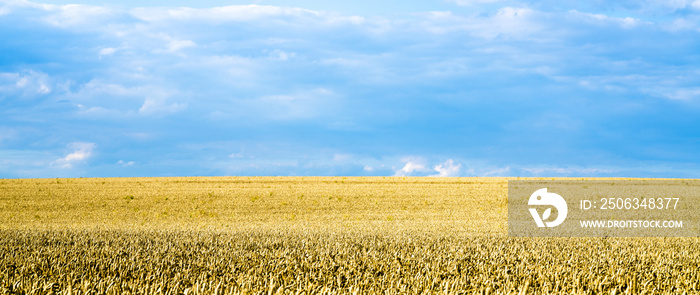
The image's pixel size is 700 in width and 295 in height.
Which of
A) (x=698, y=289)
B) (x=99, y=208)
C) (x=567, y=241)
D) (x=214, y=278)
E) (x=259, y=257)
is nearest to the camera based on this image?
(x=214, y=278)

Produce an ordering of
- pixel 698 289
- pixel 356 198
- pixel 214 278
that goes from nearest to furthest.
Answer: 1. pixel 214 278
2. pixel 698 289
3. pixel 356 198

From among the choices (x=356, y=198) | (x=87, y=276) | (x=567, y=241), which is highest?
(x=356, y=198)

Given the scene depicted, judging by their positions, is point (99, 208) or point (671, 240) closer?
point (671, 240)

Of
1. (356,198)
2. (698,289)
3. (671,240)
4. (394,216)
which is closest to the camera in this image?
(698,289)

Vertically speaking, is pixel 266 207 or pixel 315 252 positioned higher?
pixel 266 207

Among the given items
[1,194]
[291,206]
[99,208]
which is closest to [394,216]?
[291,206]

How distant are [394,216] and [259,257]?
57.0 ft

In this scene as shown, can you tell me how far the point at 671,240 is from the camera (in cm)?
1209

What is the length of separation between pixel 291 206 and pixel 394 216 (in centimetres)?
701

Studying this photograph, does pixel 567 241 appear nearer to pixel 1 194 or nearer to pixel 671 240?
pixel 671 240

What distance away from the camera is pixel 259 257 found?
7820 millimetres

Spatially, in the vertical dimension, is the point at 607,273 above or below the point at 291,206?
below

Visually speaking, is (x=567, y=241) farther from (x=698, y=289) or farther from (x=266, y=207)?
(x=266, y=207)

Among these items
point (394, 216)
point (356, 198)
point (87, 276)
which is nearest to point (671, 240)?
point (87, 276)
